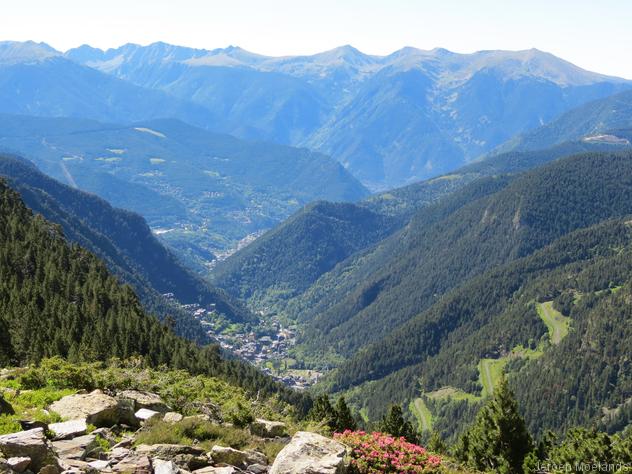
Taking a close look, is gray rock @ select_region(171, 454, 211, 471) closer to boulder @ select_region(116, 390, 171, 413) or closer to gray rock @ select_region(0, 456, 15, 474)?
gray rock @ select_region(0, 456, 15, 474)

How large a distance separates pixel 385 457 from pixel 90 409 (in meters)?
19.5

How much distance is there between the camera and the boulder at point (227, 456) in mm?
35094

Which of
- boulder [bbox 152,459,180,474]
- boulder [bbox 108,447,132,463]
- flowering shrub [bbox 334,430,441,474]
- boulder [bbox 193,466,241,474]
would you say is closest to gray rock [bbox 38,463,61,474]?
boulder [bbox 108,447,132,463]

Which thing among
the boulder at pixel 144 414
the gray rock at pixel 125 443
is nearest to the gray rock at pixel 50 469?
the gray rock at pixel 125 443

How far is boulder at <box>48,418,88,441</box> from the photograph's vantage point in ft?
118

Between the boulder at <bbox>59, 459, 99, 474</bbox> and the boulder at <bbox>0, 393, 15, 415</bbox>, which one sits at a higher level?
the boulder at <bbox>59, 459, 99, 474</bbox>

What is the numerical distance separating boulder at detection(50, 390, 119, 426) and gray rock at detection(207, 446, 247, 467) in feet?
30.5

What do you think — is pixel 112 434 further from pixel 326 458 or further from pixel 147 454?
pixel 326 458

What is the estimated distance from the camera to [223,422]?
45.9m

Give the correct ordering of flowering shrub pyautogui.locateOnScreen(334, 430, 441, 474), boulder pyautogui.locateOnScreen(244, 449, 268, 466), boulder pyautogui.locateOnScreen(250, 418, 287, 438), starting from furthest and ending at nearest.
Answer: boulder pyautogui.locateOnScreen(250, 418, 287, 438) < flowering shrub pyautogui.locateOnScreen(334, 430, 441, 474) < boulder pyautogui.locateOnScreen(244, 449, 268, 466)

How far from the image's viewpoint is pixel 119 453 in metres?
34.2

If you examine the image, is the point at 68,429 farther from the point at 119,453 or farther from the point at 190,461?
the point at 190,461

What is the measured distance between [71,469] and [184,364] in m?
80.2

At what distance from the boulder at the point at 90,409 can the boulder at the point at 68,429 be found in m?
2.14
